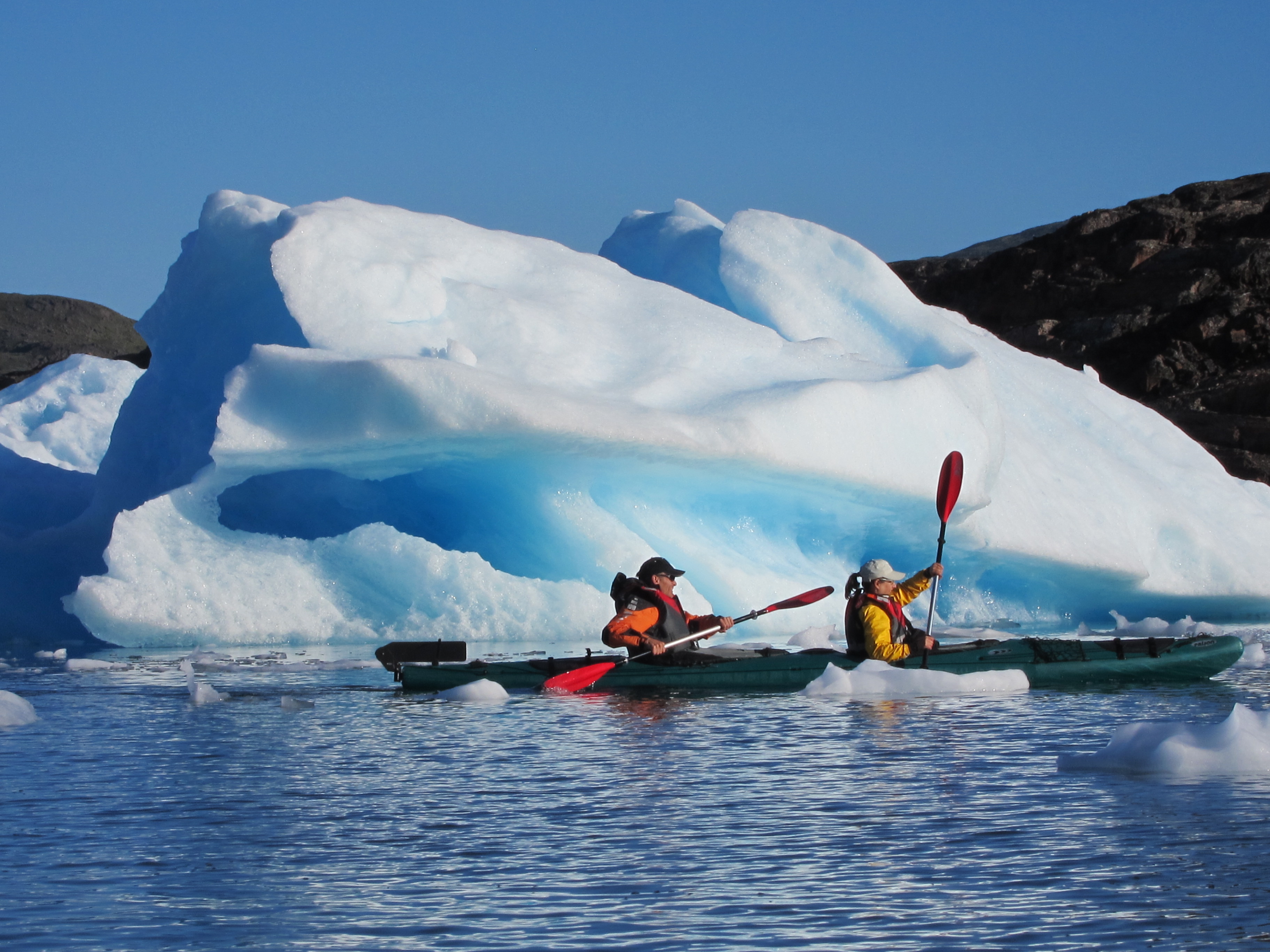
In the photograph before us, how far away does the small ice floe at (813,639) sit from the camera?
10.8 meters

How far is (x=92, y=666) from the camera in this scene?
32.7 ft

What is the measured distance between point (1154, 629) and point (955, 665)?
20.2 feet

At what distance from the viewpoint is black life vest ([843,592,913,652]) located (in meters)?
7.61

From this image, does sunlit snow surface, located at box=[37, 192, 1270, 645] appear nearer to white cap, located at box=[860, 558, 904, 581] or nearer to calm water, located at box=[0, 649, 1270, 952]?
white cap, located at box=[860, 558, 904, 581]

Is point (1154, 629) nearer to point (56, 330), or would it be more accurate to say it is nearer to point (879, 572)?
point (879, 572)

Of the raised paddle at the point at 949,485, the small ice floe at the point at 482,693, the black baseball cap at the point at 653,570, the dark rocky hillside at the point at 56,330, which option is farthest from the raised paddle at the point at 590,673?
the dark rocky hillside at the point at 56,330

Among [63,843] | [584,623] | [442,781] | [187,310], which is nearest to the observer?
[63,843]

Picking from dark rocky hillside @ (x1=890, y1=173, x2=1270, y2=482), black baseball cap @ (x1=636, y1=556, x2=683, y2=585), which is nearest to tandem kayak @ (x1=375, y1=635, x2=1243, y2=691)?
black baseball cap @ (x1=636, y1=556, x2=683, y2=585)

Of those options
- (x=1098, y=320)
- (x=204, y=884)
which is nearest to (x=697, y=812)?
(x=204, y=884)

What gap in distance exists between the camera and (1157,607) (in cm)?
1418

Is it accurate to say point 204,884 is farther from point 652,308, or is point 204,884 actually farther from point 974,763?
point 652,308

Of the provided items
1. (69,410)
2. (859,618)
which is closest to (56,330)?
(69,410)

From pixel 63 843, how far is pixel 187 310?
9.59 meters

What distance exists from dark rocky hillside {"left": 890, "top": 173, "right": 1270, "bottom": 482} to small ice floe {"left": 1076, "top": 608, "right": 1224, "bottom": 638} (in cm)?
→ 1644
